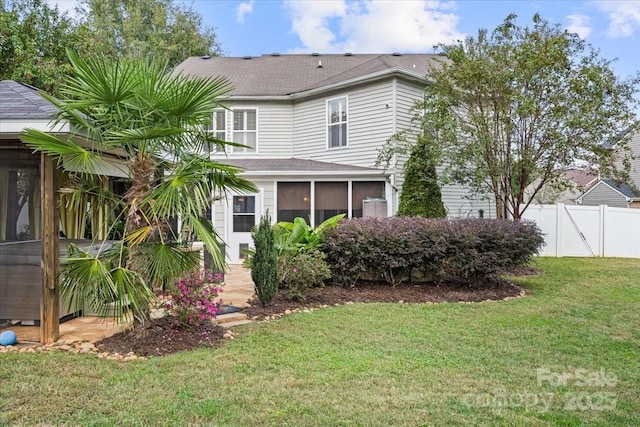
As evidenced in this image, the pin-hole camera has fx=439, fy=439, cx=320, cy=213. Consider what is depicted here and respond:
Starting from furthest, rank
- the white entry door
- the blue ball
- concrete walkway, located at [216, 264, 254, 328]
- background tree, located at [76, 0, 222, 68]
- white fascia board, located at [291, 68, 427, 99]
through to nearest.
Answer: background tree, located at [76, 0, 222, 68], the white entry door, white fascia board, located at [291, 68, 427, 99], concrete walkway, located at [216, 264, 254, 328], the blue ball

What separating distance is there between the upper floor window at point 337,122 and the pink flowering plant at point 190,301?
888 centimetres

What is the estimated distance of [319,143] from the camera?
1400 cm

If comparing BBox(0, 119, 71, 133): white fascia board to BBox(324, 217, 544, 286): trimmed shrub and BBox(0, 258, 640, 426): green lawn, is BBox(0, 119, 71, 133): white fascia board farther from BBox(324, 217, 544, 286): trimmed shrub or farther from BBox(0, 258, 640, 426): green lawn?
BBox(324, 217, 544, 286): trimmed shrub

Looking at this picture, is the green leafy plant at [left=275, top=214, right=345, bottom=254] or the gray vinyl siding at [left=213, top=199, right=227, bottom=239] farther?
the gray vinyl siding at [left=213, top=199, right=227, bottom=239]

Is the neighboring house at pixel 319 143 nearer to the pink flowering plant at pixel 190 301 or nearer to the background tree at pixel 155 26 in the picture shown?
the pink flowering plant at pixel 190 301

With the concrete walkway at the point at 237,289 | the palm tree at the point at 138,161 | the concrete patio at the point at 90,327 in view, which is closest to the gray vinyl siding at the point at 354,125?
the concrete walkway at the point at 237,289

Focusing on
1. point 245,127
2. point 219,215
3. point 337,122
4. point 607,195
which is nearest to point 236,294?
point 219,215

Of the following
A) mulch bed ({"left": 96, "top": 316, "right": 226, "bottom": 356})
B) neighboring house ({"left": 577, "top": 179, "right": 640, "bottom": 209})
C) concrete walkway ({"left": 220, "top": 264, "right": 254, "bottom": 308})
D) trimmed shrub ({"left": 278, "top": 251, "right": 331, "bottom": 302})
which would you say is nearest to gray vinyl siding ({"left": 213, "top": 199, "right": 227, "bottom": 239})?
concrete walkway ({"left": 220, "top": 264, "right": 254, "bottom": 308})

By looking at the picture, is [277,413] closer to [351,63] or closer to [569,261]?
[569,261]

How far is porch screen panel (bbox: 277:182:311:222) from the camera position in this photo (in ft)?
41.5

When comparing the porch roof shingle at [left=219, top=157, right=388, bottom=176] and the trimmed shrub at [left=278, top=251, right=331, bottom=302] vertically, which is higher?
the porch roof shingle at [left=219, top=157, right=388, bottom=176]

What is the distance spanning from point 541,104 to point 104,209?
9560 mm

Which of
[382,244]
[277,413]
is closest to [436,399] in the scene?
[277,413]

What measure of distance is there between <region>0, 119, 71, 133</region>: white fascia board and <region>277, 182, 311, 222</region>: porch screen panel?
27.5 feet
